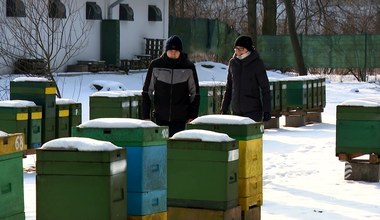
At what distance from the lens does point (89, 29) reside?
36.5 meters

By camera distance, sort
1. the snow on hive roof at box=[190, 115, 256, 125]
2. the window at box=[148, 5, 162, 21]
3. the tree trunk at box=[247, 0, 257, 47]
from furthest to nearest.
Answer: the window at box=[148, 5, 162, 21], the tree trunk at box=[247, 0, 257, 47], the snow on hive roof at box=[190, 115, 256, 125]

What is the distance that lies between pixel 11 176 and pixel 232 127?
3.10m

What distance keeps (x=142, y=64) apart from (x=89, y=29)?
165 inches

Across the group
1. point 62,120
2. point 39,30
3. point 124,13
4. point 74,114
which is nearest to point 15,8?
point 39,30

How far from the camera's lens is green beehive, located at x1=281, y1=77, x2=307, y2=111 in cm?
2488

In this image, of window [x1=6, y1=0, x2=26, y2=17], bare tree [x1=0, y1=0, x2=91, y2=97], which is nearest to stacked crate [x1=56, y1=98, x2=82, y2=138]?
bare tree [x1=0, y1=0, x2=91, y2=97]

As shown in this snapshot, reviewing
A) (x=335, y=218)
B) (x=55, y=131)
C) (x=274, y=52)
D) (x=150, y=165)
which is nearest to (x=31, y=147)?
(x=55, y=131)

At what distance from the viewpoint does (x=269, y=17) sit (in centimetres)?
5097

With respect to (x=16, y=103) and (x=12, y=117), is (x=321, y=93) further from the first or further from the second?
(x=12, y=117)

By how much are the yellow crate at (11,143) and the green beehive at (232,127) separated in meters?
2.87

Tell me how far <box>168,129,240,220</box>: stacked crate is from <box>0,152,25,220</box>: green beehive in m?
1.94

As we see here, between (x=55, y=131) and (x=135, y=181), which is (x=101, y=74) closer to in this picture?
(x=55, y=131)

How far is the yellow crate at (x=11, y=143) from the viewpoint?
26.7 ft

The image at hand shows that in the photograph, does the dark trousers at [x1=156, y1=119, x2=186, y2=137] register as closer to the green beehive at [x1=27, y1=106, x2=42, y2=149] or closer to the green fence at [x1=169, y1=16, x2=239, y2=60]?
the green beehive at [x1=27, y1=106, x2=42, y2=149]
